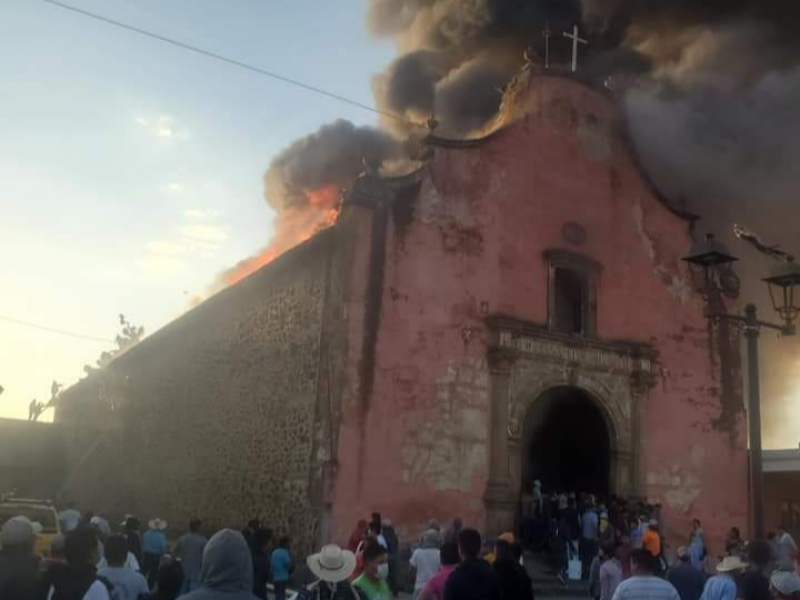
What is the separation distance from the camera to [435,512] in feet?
54.4

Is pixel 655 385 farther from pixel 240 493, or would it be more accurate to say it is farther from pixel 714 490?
pixel 240 493

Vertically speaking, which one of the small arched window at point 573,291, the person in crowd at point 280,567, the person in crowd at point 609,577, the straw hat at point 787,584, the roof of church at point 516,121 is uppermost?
the roof of church at point 516,121

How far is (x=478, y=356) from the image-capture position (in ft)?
58.1

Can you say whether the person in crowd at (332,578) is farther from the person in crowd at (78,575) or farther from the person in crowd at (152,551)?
the person in crowd at (152,551)

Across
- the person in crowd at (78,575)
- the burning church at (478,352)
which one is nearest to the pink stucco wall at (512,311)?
the burning church at (478,352)

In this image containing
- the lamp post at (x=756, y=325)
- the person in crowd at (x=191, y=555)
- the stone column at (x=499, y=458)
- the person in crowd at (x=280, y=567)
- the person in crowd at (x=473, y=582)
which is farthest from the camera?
the stone column at (x=499, y=458)

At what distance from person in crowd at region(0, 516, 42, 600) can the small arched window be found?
14.8m

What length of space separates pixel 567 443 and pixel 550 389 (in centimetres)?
240

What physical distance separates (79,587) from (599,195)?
17.4 metres

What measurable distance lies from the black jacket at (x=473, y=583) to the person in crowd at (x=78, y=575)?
6.50 ft

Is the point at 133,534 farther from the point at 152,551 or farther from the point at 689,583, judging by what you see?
the point at 689,583

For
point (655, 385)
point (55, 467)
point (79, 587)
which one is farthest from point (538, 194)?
point (55, 467)

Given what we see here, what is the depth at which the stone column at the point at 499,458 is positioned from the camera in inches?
674

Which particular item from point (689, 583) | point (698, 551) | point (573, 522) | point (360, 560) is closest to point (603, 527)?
point (573, 522)
